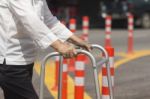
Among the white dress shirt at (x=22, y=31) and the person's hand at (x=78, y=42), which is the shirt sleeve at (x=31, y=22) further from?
the person's hand at (x=78, y=42)

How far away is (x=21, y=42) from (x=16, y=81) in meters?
0.30

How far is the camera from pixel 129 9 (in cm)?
2644

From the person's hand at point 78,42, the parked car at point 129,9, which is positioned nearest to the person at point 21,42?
the person's hand at point 78,42

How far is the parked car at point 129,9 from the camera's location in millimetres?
26281

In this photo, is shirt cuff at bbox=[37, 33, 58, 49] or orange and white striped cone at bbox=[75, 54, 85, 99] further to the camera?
orange and white striped cone at bbox=[75, 54, 85, 99]

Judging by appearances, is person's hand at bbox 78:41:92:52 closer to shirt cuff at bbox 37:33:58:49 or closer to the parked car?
shirt cuff at bbox 37:33:58:49

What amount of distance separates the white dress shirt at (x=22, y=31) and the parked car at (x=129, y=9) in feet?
71.2

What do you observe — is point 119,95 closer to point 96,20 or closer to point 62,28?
point 62,28

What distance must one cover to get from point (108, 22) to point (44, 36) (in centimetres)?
1051

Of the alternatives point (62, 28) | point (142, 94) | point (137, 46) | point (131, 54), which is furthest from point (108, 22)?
point (62, 28)

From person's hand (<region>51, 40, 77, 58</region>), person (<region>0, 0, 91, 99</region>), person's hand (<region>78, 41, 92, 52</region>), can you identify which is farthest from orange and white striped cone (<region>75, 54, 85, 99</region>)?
person's hand (<region>51, 40, 77, 58</region>)

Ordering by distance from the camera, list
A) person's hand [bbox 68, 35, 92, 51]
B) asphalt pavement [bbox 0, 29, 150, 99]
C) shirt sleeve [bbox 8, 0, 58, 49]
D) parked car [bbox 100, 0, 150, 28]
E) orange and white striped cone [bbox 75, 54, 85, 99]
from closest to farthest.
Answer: shirt sleeve [bbox 8, 0, 58, 49] < person's hand [bbox 68, 35, 92, 51] < orange and white striped cone [bbox 75, 54, 85, 99] < asphalt pavement [bbox 0, 29, 150, 99] < parked car [bbox 100, 0, 150, 28]

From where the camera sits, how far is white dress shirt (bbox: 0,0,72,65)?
4.49m

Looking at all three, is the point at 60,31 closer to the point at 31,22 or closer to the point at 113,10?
the point at 31,22
